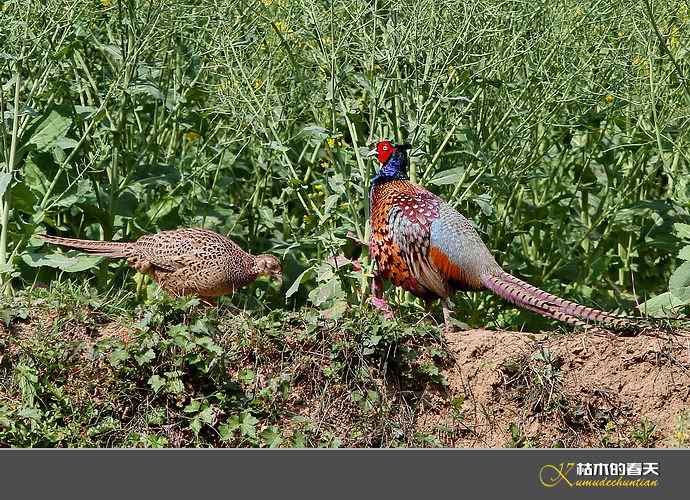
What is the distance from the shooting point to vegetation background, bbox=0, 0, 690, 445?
793 centimetres

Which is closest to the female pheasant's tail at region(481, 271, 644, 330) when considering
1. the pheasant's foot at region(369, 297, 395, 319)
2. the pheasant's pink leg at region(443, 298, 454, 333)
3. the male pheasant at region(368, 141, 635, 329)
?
the male pheasant at region(368, 141, 635, 329)

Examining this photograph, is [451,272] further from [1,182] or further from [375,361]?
[1,182]

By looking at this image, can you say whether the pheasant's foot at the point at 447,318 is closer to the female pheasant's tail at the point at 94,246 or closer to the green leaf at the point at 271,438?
the green leaf at the point at 271,438

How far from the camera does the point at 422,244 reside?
801cm

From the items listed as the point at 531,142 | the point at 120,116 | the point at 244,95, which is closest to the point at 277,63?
the point at 244,95

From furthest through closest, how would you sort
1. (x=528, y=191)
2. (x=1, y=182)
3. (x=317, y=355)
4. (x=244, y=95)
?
(x=528, y=191)
(x=244, y=95)
(x=1, y=182)
(x=317, y=355)

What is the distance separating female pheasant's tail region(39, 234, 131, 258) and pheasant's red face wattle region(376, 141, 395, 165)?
6.22 feet

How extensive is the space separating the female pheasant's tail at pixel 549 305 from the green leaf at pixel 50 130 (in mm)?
3090

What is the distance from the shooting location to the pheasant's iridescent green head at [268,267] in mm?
8539

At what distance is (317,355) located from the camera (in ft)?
23.1

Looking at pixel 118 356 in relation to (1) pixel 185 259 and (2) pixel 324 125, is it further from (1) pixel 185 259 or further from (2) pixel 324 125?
(2) pixel 324 125

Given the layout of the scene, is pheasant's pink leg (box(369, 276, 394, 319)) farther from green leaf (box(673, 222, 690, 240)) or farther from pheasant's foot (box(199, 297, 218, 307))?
green leaf (box(673, 222, 690, 240))

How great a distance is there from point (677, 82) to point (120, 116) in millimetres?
4108

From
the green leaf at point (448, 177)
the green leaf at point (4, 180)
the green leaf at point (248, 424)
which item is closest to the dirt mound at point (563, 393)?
the green leaf at point (248, 424)
